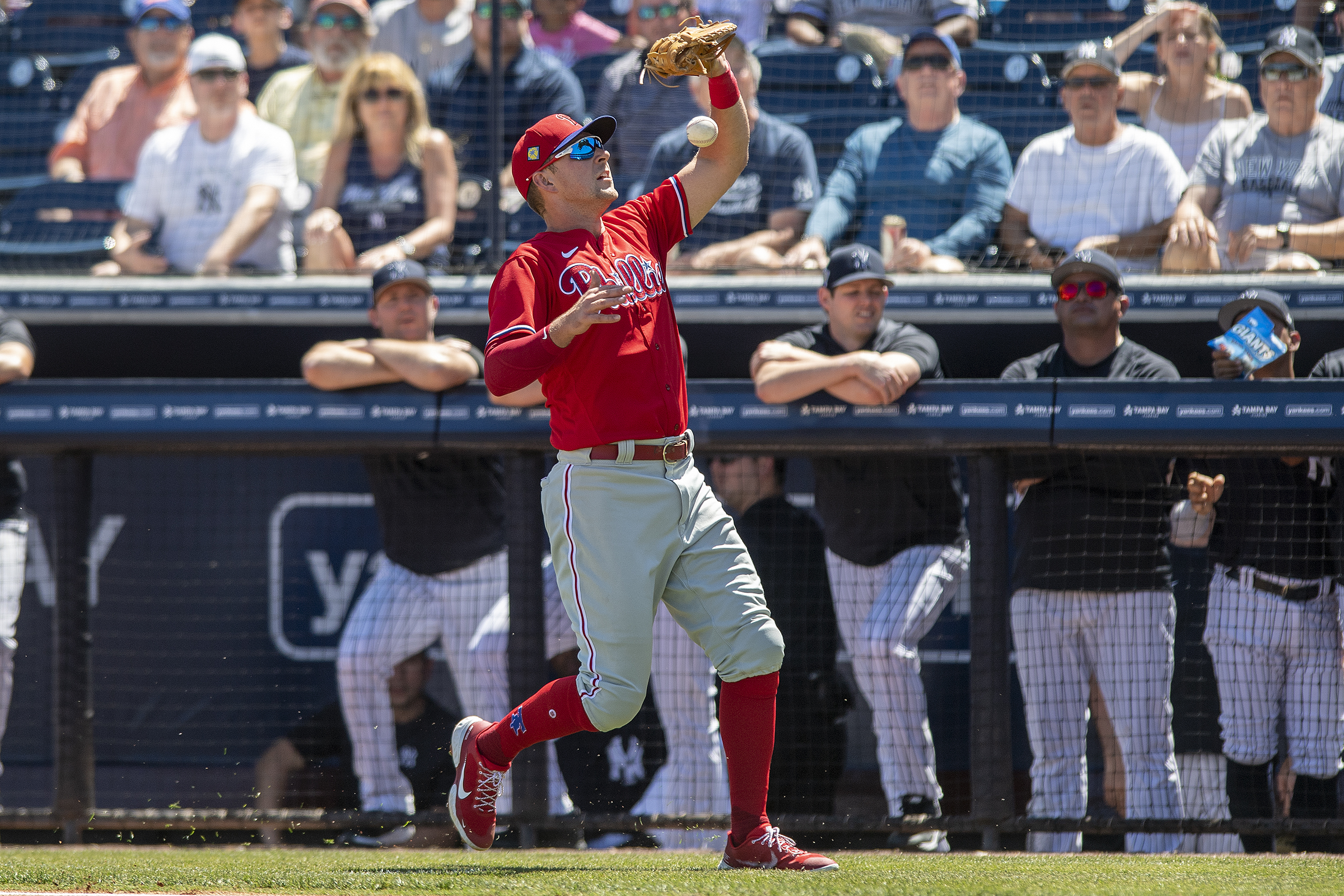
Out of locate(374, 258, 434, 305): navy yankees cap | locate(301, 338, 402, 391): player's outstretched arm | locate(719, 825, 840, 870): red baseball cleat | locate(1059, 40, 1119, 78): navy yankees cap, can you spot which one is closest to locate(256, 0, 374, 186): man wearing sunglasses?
locate(374, 258, 434, 305): navy yankees cap

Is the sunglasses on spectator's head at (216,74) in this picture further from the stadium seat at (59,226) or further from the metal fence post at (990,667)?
the metal fence post at (990,667)

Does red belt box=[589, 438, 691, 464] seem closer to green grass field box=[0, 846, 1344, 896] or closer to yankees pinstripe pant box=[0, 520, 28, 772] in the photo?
green grass field box=[0, 846, 1344, 896]

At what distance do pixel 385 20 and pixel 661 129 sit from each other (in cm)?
162

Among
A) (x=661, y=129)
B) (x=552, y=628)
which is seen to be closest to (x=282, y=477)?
(x=552, y=628)

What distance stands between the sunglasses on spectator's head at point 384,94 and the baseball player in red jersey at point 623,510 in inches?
105

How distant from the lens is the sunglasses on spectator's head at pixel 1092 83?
506cm

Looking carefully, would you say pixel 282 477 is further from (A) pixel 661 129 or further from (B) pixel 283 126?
(A) pixel 661 129

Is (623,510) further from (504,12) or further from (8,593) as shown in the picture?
(504,12)

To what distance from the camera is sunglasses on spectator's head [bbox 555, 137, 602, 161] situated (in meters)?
2.87

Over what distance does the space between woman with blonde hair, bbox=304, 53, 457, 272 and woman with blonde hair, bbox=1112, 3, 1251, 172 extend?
274 cm

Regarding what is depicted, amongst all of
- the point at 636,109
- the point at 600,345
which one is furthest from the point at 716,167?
the point at 636,109

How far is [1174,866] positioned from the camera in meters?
3.06

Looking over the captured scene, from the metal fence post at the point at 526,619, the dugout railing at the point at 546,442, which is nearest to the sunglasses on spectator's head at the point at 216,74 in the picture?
the dugout railing at the point at 546,442

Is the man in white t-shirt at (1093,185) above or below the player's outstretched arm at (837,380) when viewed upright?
above
